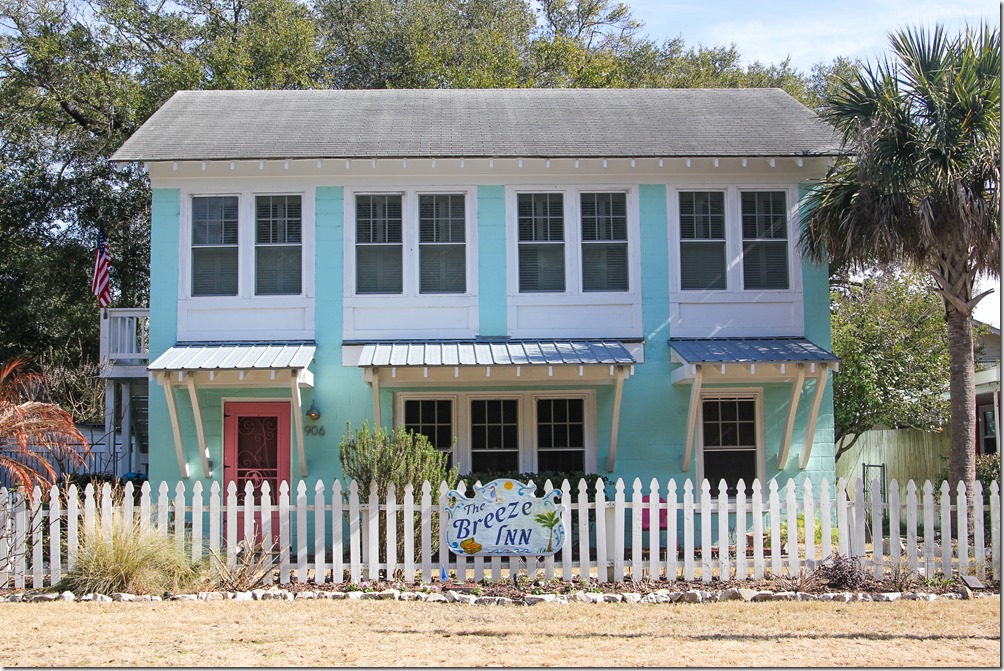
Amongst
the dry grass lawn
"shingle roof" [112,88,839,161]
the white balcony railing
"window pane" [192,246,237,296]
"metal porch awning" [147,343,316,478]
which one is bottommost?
the dry grass lawn

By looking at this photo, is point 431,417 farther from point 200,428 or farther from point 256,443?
point 200,428

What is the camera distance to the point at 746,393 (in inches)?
583

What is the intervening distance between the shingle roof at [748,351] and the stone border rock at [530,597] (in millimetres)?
3895

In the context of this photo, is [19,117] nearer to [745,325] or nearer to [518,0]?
[518,0]

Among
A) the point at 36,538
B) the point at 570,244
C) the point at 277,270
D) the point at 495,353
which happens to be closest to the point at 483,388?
the point at 495,353

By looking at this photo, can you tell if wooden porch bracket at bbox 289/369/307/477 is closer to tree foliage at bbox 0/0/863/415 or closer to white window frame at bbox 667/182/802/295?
white window frame at bbox 667/182/802/295

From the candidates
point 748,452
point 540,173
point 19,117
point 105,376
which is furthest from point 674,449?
point 19,117

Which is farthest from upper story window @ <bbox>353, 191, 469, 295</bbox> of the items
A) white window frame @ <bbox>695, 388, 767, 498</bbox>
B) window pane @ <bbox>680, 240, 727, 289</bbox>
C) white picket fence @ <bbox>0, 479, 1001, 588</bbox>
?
white picket fence @ <bbox>0, 479, 1001, 588</bbox>

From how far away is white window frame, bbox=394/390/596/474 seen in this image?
14.6 meters

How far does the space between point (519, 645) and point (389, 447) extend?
394cm

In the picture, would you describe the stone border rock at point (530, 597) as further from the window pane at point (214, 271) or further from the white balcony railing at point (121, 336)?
the white balcony railing at point (121, 336)

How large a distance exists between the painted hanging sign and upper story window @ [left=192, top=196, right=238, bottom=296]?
547 cm

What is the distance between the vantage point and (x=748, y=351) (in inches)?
547

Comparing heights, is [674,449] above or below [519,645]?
above
